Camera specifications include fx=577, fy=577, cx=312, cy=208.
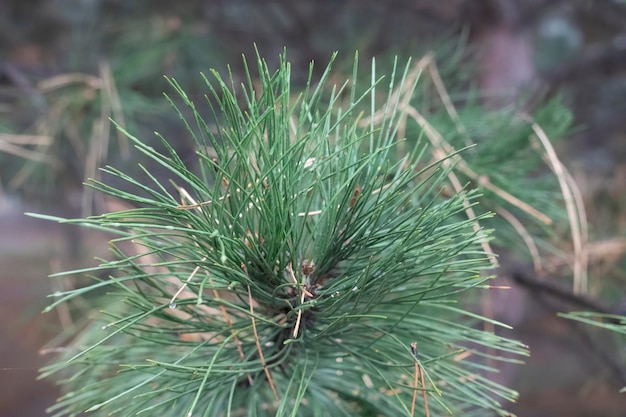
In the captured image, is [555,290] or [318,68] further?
[318,68]

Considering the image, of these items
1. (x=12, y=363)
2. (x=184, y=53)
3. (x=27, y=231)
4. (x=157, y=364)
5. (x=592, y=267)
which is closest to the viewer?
(x=157, y=364)

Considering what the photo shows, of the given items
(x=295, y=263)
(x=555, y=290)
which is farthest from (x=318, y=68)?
(x=295, y=263)

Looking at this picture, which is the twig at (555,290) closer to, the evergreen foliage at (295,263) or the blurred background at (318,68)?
Answer: the blurred background at (318,68)

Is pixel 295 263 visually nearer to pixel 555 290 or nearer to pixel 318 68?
pixel 555 290

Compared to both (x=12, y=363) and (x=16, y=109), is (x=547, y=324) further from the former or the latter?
(x=12, y=363)

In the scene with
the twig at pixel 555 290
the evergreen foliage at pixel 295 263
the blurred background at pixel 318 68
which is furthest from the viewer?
the blurred background at pixel 318 68

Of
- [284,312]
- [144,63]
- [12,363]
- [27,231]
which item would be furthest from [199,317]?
[27,231]

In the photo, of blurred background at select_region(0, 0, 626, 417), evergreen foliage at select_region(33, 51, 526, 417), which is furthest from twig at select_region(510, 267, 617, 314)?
evergreen foliage at select_region(33, 51, 526, 417)

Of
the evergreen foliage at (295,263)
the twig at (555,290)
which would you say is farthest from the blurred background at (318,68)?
the evergreen foliage at (295,263)
